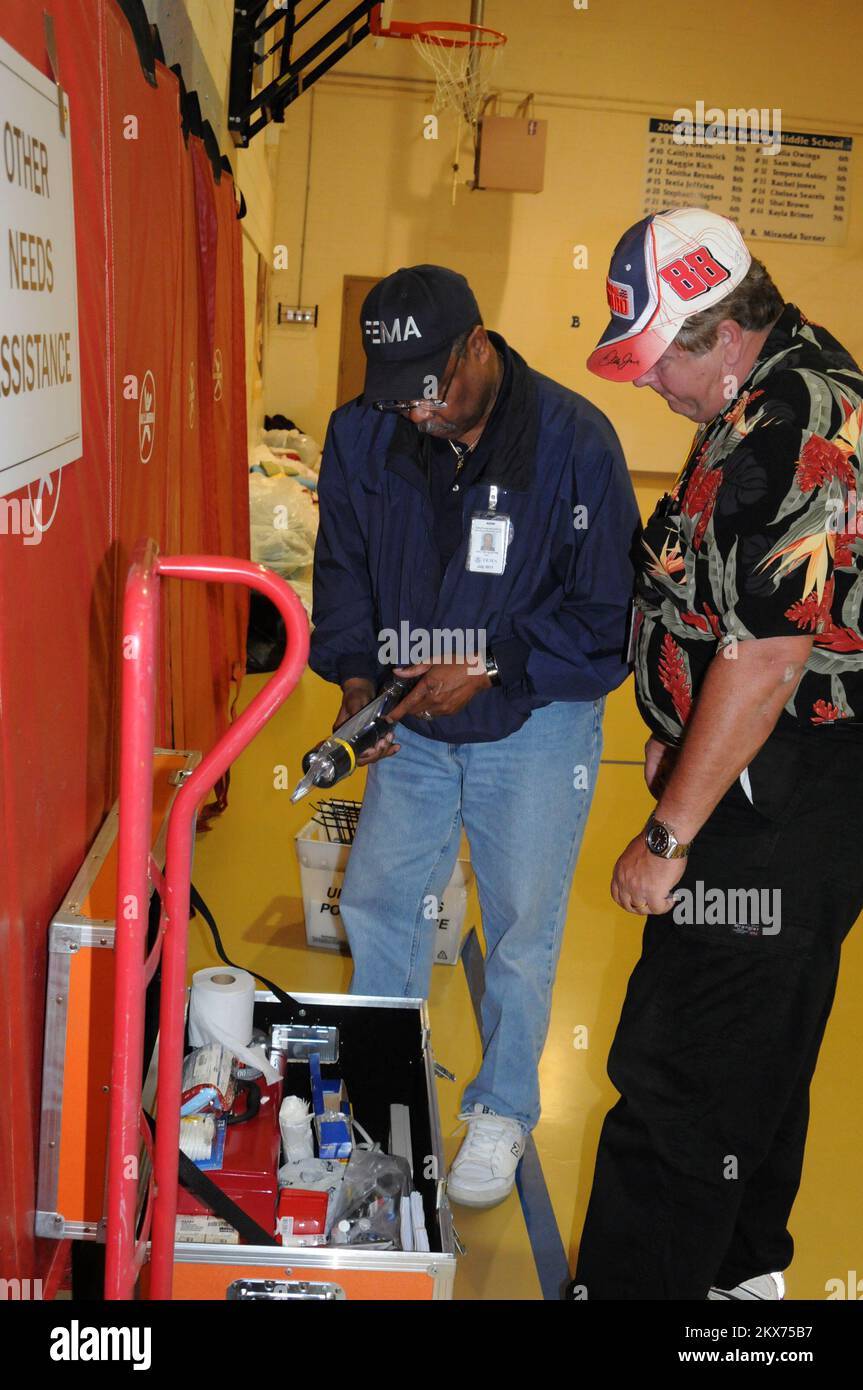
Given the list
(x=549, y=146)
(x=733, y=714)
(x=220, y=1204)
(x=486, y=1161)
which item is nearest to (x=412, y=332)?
(x=733, y=714)

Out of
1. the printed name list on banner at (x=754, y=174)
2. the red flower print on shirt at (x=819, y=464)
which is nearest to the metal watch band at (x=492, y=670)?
the red flower print on shirt at (x=819, y=464)

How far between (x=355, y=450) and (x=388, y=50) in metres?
9.02

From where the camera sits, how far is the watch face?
1576mm

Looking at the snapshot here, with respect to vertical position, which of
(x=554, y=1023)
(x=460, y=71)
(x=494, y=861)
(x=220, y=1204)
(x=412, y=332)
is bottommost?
(x=554, y=1023)

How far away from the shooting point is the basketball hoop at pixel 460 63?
9039 millimetres

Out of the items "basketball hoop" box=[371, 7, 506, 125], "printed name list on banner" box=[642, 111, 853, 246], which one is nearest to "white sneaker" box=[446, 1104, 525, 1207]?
"basketball hoop" box=[371, 7, 506, 125]

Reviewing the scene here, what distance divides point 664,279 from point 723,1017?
1.02 meters

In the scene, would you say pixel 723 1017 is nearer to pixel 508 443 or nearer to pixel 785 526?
pixel 785 526

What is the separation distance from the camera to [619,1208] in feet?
5.68

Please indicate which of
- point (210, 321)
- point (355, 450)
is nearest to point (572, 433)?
point (355, 450)

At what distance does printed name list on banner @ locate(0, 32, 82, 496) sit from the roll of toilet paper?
857 mm

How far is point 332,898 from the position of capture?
3186 millimetres

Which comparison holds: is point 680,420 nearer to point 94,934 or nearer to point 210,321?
point 210,321

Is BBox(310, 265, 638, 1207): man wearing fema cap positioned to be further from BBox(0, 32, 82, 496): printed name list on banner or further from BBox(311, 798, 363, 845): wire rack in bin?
BBox(311, 798, 363, 845): wire rack in bin
